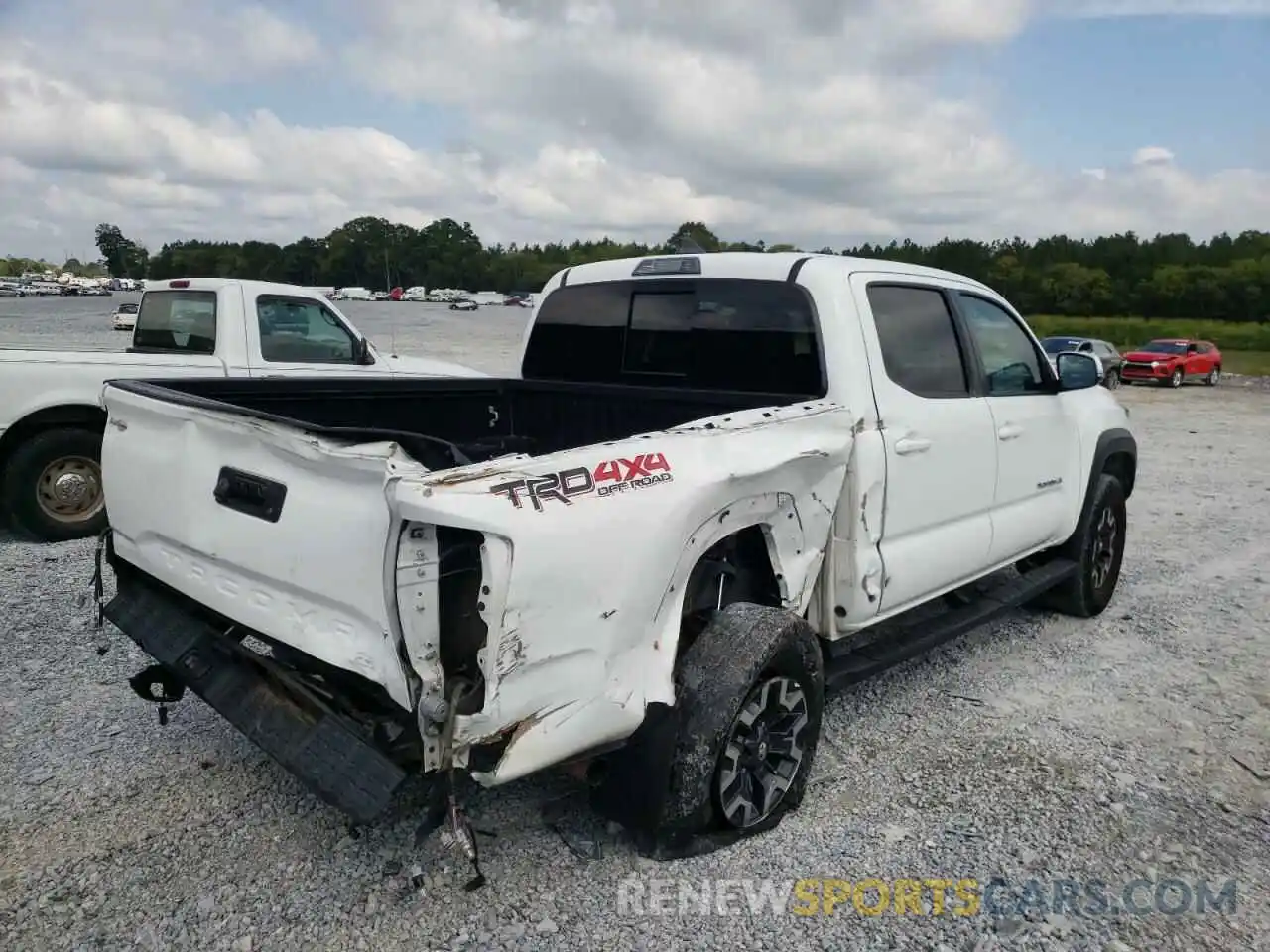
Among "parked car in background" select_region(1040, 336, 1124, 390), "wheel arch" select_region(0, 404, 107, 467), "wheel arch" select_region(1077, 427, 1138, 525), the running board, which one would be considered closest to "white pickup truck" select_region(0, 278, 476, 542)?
"wheel arch" select_region(0, 404, 107, 467)

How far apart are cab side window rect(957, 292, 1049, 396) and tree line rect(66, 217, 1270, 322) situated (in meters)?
47.0

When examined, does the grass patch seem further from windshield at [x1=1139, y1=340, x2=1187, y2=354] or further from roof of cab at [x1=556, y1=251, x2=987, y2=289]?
roof of cab at [x1=556, y1=251, x2=987, y2=289]

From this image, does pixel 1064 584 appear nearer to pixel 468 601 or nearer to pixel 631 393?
pixel 631 393

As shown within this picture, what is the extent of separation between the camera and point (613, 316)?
4477 millimetres

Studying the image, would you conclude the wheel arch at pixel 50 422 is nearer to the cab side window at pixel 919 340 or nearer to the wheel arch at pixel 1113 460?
the cab side window at pixel 919 340

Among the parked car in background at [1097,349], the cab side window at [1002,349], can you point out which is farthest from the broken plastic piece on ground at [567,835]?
the parked car in background at [1097,349]

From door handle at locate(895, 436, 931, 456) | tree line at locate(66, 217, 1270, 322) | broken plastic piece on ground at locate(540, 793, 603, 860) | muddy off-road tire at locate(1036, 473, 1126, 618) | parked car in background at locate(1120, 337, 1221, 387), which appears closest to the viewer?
broken plastic piece on ground at locate(540, 793, 603, 860)

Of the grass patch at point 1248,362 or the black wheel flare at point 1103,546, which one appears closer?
the black wheel flare at point 1103,546

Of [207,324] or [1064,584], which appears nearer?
[1064,584]

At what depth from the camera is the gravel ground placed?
2709 millimetres

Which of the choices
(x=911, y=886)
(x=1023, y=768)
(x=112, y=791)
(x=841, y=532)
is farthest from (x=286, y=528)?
(x=1023, y=768)

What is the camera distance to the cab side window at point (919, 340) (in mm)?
3814

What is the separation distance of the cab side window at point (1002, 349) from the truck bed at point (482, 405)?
4.43ft

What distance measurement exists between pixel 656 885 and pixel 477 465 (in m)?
1.49
